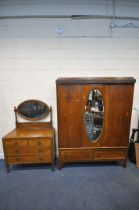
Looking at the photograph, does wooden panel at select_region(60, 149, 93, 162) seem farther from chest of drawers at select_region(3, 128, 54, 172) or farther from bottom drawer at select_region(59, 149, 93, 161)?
chest of drawers at select_region(3, 128, 54, 172)

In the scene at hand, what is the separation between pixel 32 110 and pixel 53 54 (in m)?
1.14

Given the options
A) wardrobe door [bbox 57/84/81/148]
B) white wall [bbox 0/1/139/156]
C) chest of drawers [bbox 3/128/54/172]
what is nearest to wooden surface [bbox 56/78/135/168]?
wardrobe door [bbox 57/84/81/148]

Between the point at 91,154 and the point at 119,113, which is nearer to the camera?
the point at 119,113

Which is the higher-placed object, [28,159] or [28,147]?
[28,147]

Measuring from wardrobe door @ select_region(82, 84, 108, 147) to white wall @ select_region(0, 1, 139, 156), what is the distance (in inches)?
22.0

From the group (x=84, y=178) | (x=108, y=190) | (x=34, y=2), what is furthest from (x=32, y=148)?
Result: (x=34, y=2)

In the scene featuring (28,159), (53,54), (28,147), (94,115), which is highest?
(53,54)

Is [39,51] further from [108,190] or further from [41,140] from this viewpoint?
[108,190]

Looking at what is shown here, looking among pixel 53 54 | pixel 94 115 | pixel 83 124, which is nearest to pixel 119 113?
pixel 94 115

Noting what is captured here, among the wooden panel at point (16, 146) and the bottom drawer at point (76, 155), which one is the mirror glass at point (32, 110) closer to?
the wooden panel at point (16, 146)

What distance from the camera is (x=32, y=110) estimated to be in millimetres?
2781

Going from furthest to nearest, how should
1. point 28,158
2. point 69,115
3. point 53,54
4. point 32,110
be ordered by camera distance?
point 32,110
point 53,54
point 28,158
point 69,115

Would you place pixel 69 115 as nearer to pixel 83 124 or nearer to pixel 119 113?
pixel 83 124

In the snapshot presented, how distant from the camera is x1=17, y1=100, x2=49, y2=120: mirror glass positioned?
2762mm
